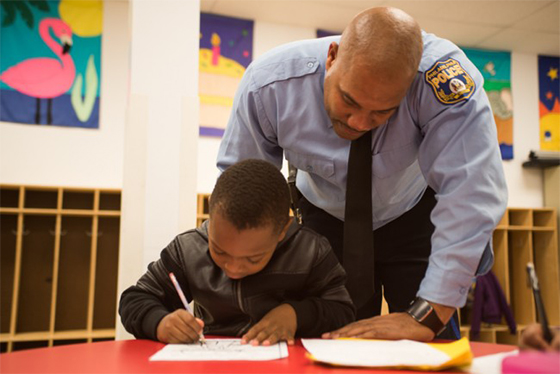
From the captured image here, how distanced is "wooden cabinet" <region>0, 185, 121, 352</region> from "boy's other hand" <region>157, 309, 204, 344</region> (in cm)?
291

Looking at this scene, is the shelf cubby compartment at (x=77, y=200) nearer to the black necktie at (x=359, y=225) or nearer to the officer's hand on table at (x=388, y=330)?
the black necktie at (x=359, y=225)

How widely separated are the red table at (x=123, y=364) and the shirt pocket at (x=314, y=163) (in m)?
0.59

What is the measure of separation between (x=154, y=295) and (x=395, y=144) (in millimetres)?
703

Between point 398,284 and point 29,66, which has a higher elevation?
point 29,66

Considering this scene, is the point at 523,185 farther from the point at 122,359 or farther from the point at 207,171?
the point at 122,359

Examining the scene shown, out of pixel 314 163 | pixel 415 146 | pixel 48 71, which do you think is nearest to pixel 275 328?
pixel 314 163

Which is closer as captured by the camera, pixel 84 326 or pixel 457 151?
pixel 457 151

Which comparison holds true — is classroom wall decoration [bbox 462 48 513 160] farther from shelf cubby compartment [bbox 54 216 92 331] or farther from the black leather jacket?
the black leather jacket

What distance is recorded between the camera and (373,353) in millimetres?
802

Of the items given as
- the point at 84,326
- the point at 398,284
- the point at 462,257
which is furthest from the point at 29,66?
the point at 462,257

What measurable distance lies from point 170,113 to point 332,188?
121cm

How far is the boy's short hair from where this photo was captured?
0.99 meters

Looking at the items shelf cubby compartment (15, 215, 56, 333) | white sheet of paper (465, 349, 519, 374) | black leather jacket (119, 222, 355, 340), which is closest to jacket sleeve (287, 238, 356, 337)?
black leather jacket (119, 222, 355, 340)

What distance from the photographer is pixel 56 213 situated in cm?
365
